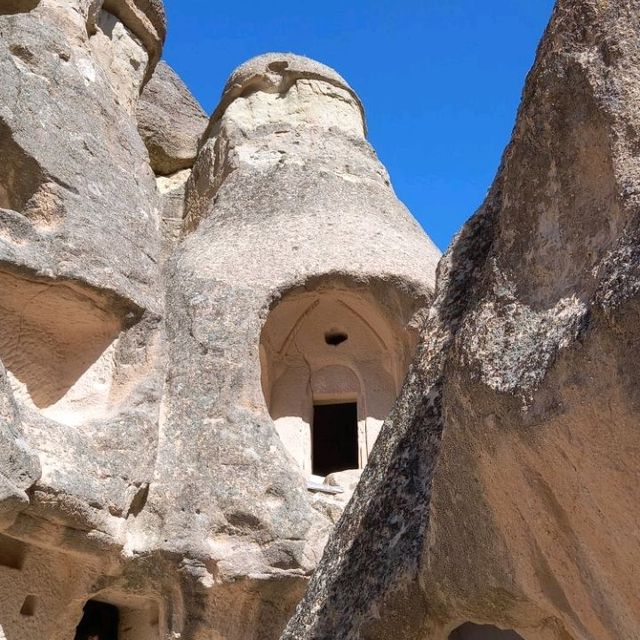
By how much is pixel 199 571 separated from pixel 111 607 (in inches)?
50.0

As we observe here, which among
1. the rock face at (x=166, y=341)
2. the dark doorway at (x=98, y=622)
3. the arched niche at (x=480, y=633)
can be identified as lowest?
the arched niche at (x=480, y=633)

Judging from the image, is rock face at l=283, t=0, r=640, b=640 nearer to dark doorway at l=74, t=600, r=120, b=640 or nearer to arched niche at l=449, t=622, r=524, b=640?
arched niche at l=449, t=622, r=524, b=640

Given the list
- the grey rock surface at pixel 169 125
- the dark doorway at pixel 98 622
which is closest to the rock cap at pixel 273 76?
the grey rock surface at pixel 169 125

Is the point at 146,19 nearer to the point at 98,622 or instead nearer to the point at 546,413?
the point at 98,622

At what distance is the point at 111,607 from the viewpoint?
6.77 meters

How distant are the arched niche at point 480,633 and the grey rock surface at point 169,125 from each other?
311 inches

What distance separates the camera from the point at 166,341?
684cm

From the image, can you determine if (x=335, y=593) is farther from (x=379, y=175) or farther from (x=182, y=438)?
(x=379, y=175)

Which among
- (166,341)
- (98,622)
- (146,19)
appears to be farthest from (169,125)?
(98,622)

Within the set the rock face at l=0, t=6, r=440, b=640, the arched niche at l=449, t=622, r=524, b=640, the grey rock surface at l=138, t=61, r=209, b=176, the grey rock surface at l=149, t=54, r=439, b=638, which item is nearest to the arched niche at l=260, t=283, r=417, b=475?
the rock face at l=0, t=6, r=440, b=640

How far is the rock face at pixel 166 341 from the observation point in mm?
5836

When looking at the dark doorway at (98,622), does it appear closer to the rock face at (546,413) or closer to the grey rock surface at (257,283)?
the grey rock surface at (257,283)

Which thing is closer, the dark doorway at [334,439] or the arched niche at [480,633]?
the arched niche at [480,633]

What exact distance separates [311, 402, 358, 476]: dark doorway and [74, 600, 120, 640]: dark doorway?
10.3ft
